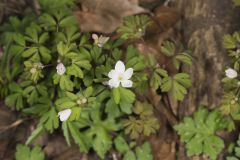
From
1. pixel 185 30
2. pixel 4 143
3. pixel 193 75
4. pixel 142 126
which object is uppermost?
pixel 185 30

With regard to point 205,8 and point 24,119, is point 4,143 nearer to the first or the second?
point 24,119

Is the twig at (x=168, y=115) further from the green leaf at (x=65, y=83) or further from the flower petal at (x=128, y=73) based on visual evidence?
the green leaf at (x=65, y=83)

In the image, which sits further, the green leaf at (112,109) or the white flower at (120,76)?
the green leaf at (112,109)

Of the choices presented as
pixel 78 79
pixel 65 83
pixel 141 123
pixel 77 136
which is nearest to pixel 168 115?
pixel 141 123

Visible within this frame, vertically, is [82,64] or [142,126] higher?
[82,64]

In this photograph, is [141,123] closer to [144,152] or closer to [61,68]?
[144,152]

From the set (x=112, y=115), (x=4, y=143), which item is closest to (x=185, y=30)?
(x=112, y=115)

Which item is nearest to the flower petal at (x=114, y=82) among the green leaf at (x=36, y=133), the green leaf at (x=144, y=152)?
the green leaf at (x=144, y=152)

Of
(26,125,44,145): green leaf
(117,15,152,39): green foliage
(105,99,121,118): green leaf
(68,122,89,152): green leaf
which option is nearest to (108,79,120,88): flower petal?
(105,99,121,118): green leaf
